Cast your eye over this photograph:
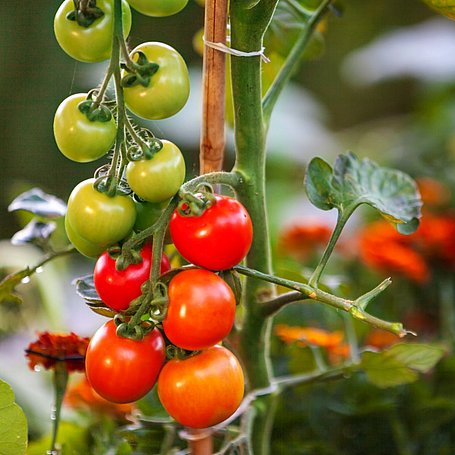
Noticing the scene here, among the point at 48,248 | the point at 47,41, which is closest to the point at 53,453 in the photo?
the point at 48,248

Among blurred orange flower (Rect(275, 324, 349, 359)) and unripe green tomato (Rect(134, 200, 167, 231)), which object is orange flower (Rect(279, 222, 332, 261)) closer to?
blurred orange flower (Rect(275, 324, 349, 359))

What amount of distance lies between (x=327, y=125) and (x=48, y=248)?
71.1 inches

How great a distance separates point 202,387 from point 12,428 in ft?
0.43

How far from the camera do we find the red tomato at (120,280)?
0.40m

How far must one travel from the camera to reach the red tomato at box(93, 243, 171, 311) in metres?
0.40

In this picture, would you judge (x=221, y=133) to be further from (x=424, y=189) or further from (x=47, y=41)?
(x=47, y=41)

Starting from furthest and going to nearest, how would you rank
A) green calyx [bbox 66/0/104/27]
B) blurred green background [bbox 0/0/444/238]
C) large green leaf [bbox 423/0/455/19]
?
blurred green background [bbox 0/0/444/238]
large green leaf [bbox 423/0/455/19]
green calyx [bbox 66/0/104/27]

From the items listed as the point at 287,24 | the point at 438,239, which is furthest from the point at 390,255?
the point at 287,24

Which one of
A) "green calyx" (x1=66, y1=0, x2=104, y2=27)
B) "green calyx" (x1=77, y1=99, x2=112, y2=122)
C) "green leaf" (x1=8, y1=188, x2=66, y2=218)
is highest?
"green calyx" (x1=66, y1=0, x2=104, y2=27)

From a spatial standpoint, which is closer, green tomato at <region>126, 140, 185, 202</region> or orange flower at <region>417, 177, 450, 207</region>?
green tomato at <region>126, 140, 185, 202</region>

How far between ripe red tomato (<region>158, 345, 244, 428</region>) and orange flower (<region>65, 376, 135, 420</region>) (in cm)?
26

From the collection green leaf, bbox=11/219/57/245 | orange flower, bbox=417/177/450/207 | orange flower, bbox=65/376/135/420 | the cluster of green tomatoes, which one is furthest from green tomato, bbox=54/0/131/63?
orange flower, bbox=417/177/450/207

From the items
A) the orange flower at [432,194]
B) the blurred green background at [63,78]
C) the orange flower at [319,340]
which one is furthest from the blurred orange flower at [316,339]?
the blurred green background at [63,78]

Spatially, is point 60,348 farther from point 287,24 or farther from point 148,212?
point 287,24
